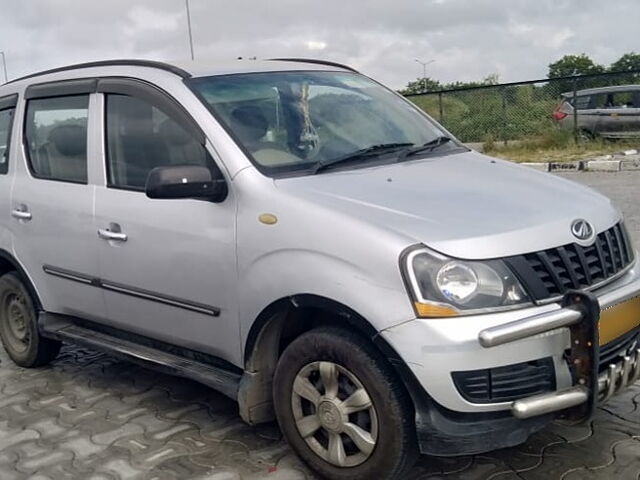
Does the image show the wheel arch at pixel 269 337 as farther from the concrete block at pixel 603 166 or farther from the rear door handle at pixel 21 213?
the concrete block at pixel 603 166

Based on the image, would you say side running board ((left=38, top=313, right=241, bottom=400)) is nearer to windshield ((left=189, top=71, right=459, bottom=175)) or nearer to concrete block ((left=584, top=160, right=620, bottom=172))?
windshield ((left=189, top=71, right=459, bottom=175))

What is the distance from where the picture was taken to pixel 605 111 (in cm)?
1808

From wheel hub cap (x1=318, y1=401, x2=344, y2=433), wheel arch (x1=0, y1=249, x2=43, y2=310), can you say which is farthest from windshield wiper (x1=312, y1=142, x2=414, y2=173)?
wheel arch (x1=0, y1=249, x2=43, y2=310)

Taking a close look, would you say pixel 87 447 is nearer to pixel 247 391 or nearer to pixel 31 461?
pixel 31 461

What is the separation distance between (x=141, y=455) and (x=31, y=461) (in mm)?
550

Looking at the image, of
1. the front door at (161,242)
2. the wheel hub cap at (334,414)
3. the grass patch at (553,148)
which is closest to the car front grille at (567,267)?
the wheel hub cap at (334,414)

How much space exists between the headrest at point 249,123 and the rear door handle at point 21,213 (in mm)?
1667

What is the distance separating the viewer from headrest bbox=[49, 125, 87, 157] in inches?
173

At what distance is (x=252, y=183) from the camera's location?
3432mm

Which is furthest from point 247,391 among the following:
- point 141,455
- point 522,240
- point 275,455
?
point 522,240

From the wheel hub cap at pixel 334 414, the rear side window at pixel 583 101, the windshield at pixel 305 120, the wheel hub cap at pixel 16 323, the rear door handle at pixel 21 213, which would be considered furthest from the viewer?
the rear side window at pixel 583 101

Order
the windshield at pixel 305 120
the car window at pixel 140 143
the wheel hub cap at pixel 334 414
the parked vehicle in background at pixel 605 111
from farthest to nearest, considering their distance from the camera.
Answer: the parked vehicle in background at pixel 605 111 → the car window at pixel 140 143 → the windshield at pixel 305 120 → the wheel hub cap at pixel 334 414

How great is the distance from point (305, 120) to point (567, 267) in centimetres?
153

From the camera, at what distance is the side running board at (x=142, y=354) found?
369 centimetres
